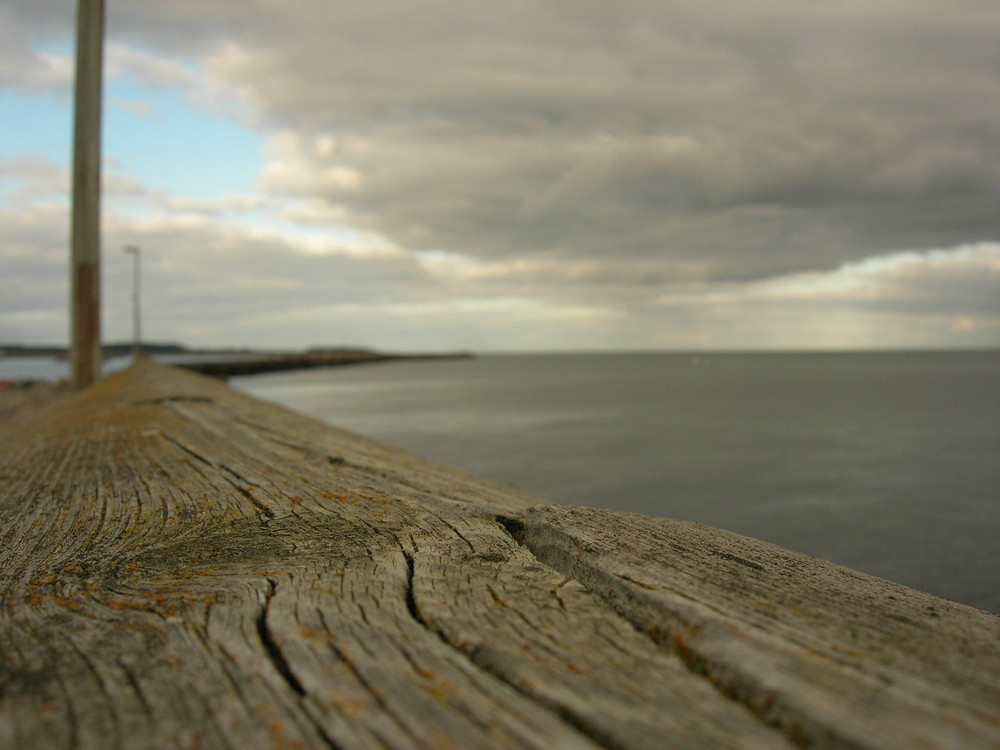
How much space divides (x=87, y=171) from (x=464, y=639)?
12103mm

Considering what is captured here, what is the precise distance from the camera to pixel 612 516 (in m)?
2.03

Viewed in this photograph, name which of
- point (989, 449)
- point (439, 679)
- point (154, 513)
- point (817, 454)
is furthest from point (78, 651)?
point (989, 449)

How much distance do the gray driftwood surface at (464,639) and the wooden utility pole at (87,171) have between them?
1041 cm

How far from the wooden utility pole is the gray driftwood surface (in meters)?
10.4

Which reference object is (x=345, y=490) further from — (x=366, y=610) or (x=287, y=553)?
(x=366, y=610)

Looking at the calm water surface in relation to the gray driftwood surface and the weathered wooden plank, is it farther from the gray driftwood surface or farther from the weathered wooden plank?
→ the gray driftwood surface

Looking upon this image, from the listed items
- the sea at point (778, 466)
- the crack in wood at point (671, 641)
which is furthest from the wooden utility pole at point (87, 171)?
the crack in wood at point (671, 641)

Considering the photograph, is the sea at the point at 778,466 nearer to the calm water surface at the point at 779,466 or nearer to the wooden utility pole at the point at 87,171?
the calm water surface at the point at 779,466

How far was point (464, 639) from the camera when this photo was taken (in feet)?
4.07

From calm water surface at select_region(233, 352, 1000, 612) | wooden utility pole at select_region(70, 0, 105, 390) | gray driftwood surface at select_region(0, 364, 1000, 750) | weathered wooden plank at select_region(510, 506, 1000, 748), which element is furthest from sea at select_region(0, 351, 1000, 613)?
wooden utility pole at select_region(70, 0, 105, 390)

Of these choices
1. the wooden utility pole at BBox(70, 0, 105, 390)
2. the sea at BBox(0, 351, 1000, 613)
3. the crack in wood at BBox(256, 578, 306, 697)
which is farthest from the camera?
the wooden utility pole at BBox(70, 0, 105, 390)

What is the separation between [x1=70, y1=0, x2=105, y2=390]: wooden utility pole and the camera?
1066 cm

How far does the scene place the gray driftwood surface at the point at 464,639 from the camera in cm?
97

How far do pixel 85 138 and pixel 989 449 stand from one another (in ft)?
77.1
